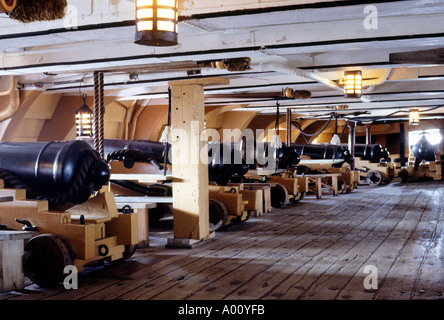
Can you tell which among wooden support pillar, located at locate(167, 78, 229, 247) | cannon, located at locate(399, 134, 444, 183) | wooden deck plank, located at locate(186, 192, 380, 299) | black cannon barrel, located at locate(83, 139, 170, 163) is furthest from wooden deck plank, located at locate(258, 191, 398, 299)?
cannon, located at locate(399, 134, 444, 183)

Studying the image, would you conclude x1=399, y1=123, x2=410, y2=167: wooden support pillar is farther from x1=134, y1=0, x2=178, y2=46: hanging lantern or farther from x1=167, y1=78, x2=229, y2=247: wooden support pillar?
x1=134, y1=0, x2=178, y2=46: hanging lantern

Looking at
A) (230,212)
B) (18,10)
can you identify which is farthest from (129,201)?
(18,10)

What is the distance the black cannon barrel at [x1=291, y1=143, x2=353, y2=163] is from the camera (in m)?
14.9

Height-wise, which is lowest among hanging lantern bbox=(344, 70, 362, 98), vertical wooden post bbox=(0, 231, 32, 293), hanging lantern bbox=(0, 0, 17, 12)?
vertical wooden post bbox=(0, 231, 32, 293)

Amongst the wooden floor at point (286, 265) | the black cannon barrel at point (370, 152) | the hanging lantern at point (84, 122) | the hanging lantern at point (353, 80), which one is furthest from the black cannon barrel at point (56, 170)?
the black cannon barrel at point (370, 152)

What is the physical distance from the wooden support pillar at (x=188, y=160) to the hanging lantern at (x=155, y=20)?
3.15 m

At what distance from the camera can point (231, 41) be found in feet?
17.3

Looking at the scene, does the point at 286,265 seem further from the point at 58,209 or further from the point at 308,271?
the point at 58,209

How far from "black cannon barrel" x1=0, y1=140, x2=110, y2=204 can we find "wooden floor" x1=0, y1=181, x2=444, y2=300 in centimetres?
74

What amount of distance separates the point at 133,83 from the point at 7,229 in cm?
381

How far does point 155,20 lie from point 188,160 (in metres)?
3.40

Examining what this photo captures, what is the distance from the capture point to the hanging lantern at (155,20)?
3.01m

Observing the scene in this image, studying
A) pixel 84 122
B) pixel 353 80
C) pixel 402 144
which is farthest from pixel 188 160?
pixel 402 144
